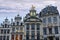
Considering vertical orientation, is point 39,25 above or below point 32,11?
below

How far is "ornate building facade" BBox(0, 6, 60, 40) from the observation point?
33219mm

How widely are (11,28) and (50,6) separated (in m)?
17.6

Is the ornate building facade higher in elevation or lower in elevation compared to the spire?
lower

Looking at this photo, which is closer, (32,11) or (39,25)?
(39,25)

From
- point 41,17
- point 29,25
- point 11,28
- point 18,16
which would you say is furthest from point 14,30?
point 41,17

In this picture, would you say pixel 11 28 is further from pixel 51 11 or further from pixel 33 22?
pixel 51 11

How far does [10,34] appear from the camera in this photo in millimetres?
46250

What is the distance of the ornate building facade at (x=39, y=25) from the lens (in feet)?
109

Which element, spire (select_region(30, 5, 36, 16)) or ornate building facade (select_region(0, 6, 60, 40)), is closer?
ornate building facade (select_region(0, 6, 60, 40))

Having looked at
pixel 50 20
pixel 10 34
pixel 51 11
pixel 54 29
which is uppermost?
pixel 51 11

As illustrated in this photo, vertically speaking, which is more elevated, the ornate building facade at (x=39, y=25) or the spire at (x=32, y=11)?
the spire at (x=32, y=11)

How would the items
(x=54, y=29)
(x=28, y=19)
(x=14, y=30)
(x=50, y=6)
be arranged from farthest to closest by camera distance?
1. (x=14, y=30)
2. (x=28, y=19)
3. (x=50, y=6)
4. (x=54, y=29)

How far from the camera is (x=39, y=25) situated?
37500 mm

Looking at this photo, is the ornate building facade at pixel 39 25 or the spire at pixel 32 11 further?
the spire at pixel 32 11
